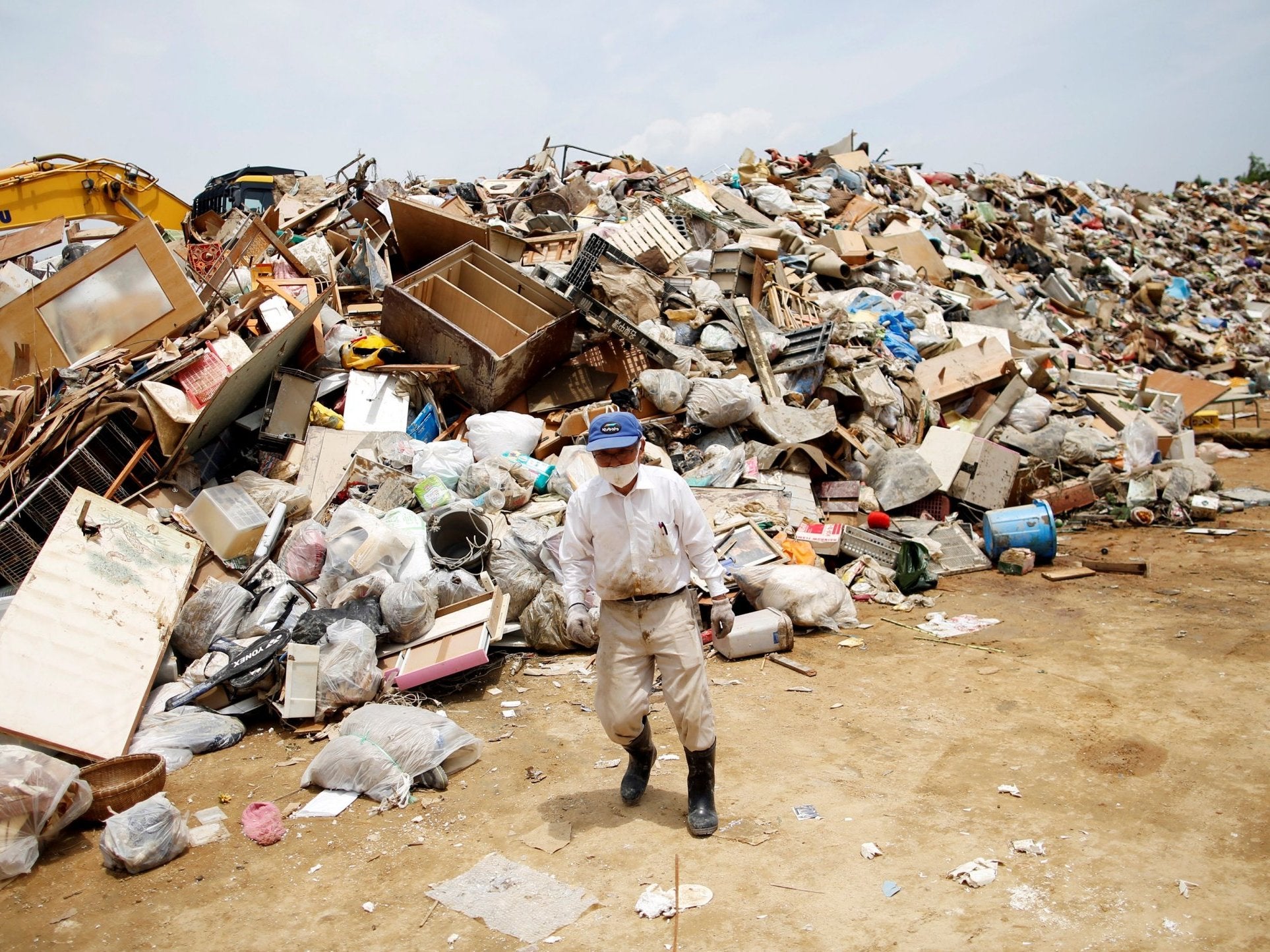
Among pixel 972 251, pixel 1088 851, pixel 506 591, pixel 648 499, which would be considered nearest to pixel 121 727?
pixel 506 591

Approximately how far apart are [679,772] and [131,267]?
5.61 m

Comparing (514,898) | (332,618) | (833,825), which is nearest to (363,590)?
(332,618)

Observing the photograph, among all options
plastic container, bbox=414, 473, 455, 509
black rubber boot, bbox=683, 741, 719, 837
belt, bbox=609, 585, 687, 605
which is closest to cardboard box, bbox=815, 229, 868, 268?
plastic container, bbox=414, 473, 455, 509

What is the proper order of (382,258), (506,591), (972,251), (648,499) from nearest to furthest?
1. (648,499)
2. (506,591)
3. (382,258)
4. (972,251)

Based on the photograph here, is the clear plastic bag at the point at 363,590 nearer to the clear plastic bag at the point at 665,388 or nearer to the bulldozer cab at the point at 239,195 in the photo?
the clear plastic bag at the point at 665,388

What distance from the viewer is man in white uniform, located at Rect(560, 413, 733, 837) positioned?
9.95ft

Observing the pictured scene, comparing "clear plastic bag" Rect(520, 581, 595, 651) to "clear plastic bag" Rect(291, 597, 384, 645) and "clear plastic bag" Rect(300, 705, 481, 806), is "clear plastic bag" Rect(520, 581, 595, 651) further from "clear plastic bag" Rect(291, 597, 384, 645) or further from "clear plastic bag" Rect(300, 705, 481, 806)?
"clear plastic bag" Rect(300, 705, 481, 806)

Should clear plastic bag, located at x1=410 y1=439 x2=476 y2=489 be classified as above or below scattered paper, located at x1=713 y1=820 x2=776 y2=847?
above

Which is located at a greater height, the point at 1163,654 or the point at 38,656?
the point at 38,656

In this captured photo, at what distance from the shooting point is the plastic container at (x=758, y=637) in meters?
5.02

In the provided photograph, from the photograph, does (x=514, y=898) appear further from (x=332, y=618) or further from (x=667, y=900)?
(x=332, y=618)

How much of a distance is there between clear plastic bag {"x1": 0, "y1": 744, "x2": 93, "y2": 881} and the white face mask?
2.50 m

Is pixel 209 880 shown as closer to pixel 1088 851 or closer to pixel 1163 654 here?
pixel 1088 851

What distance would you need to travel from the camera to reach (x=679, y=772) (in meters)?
3.67
